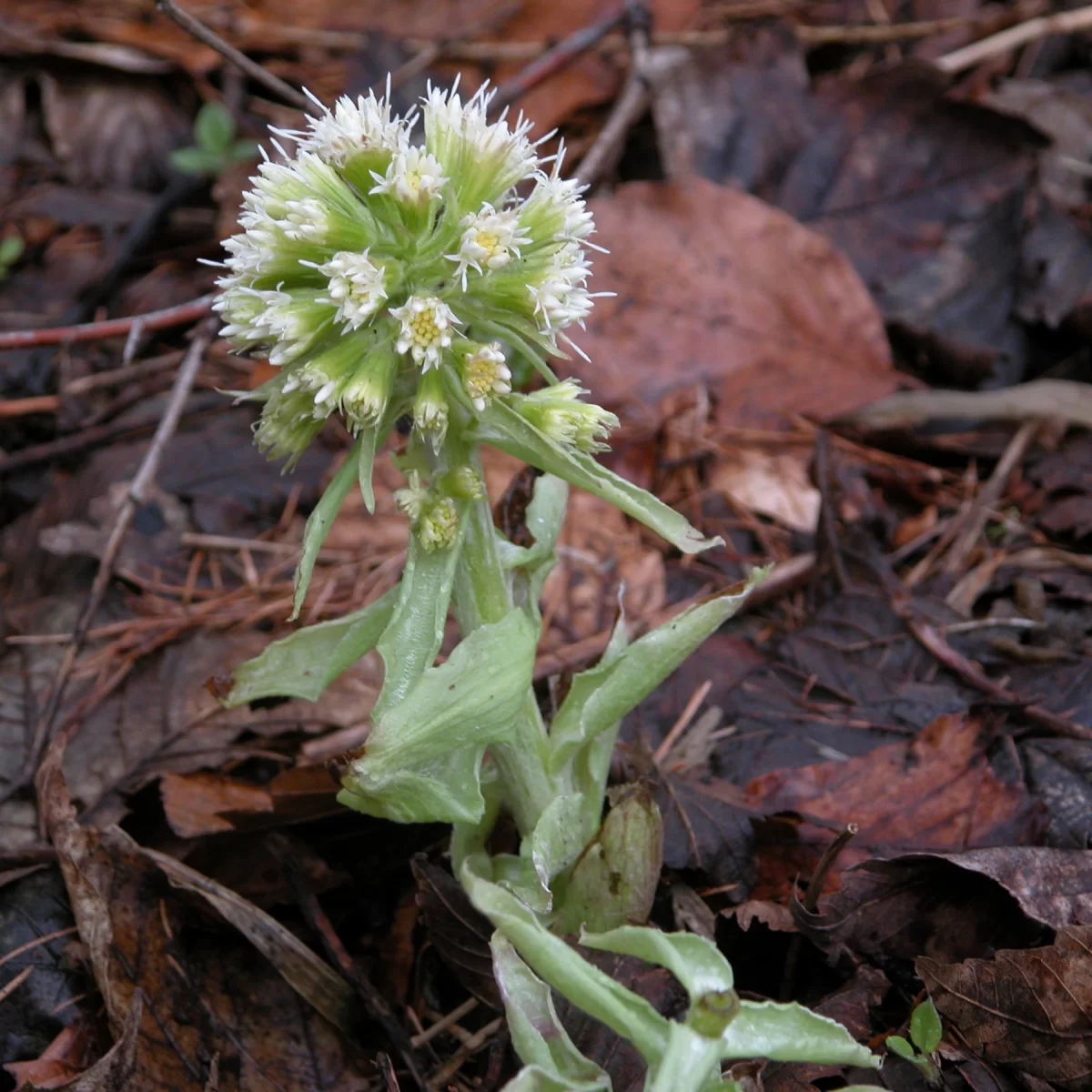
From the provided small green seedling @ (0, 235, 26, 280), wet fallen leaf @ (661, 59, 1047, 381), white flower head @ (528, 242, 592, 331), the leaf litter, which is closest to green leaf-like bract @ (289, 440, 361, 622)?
white flower head @ (528, 242, 592, 331)

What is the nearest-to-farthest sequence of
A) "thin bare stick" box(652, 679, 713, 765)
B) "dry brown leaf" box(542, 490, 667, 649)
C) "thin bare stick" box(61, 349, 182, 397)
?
"thin bare stick" box(652, 679, 713, 765) → "dry brown leaf" box(542, 490, 667, 649) → "thin bare stick" box(61, 349, 182, 397)

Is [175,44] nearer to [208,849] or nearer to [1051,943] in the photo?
[208,849]

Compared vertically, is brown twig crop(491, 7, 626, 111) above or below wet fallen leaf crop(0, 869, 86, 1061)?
above

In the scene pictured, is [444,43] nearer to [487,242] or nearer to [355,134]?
[355,134]

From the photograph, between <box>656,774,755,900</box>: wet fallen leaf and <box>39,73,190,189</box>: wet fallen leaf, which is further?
<box>39,73,190,189</box>: wet fallen leaf

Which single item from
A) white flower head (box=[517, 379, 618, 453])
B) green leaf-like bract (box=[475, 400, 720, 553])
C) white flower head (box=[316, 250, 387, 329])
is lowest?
green leaf-like bract (box=[475, 400, 720, 553])

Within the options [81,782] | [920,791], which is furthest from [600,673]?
[81,782]

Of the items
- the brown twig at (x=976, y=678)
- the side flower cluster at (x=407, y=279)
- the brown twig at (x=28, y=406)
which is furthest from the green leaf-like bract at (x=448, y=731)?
the brown twig at (x=28, y=406)

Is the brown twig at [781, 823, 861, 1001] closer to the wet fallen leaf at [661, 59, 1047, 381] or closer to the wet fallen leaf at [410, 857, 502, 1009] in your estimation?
the wet fallen leaf at [410, 857, 502, 1009]
